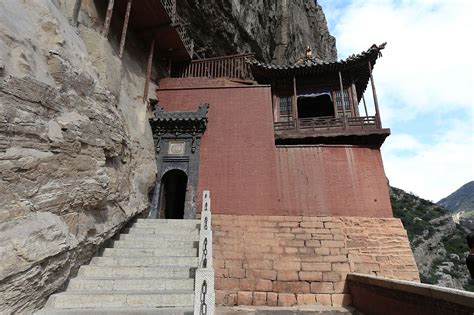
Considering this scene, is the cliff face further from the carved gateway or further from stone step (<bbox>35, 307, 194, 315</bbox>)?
stone step (<bbox>35, 307, 194, 315</bbox>)

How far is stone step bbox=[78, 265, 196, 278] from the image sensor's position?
4941 mm

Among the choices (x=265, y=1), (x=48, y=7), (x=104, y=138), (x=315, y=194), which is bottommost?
(x=315, y=194)

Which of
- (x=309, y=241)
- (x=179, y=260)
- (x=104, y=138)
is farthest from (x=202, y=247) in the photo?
(x=309, y=241)

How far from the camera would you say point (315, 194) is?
9.48 meters

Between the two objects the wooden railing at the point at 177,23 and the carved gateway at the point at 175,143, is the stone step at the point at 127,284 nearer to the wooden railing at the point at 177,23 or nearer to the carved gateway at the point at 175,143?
the carved gateway at the point at 175,143

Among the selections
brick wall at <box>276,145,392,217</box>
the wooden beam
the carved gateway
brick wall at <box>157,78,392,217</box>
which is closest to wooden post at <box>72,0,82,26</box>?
the wooden beam

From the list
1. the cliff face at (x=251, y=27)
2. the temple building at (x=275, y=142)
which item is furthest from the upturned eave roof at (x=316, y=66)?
the cliff face at (x=251, y=27)

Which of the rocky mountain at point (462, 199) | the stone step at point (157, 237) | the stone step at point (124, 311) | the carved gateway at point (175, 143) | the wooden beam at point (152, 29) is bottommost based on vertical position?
the stone step at point (124, 311)

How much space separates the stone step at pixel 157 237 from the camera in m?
6.43

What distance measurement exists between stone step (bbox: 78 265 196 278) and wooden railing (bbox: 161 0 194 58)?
30.6 ft

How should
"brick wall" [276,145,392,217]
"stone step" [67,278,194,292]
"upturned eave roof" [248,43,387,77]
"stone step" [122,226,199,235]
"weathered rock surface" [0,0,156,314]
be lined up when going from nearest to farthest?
"weathered rock surface" [0,0,156,314], "stone step" [67,278,194,292], "stone step" [122,226,199,235], "brick wall" [276,145,392,217], "upturned eave roof" [248,43,387,77]

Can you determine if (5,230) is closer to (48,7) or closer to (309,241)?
(48,7)

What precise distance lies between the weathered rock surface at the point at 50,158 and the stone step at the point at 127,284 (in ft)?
0.84

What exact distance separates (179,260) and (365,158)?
738 cm
